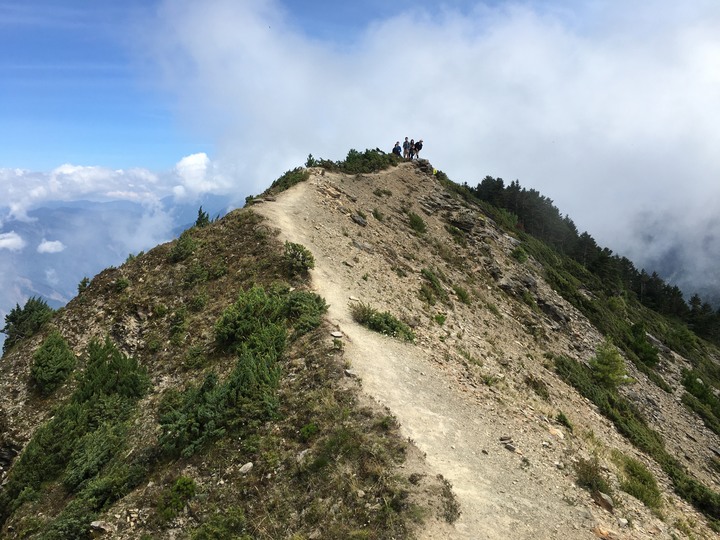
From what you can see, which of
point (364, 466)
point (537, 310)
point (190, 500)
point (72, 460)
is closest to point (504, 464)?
point (364, 466)

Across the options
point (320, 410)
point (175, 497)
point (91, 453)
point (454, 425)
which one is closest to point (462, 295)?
point (454, 425)

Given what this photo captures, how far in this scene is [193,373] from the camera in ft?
56.4

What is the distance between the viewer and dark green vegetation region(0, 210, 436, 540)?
400 inches

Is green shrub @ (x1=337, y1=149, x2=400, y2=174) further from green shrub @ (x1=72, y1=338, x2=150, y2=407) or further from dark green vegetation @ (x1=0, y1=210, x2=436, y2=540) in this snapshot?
green shrub @ (x1=72, y1=338, x2=150, y2=407)

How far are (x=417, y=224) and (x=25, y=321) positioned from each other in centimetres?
3056

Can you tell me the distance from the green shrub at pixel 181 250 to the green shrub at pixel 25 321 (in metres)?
7.11

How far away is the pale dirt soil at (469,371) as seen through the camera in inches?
431

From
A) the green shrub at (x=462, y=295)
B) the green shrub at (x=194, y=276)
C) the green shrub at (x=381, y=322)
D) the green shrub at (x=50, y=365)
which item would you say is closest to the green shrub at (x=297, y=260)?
the green shrub at (x=381, y=322)

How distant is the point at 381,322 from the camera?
62.8 feet

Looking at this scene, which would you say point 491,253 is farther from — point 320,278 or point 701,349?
point 701,349

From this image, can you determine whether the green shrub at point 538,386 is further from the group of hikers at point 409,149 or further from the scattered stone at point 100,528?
the group of hikers at point 409,149

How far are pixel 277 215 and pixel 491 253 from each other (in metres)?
23.7

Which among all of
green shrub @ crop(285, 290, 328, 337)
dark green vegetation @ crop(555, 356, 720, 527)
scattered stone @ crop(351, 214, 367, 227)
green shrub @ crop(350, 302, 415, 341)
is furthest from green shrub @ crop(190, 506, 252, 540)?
scattered stone @ crop(351, 214, 367, 227)

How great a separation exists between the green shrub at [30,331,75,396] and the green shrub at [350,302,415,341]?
13.5 meters
